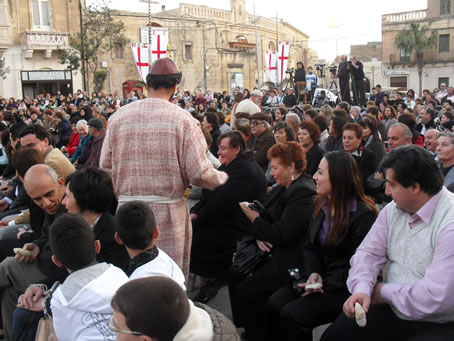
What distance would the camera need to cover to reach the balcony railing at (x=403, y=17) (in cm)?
4181

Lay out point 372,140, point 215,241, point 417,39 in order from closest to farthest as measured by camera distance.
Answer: point 215,241, point 372,140, point 417,39

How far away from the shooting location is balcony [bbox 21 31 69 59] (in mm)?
27125

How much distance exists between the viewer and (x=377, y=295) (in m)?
2.61

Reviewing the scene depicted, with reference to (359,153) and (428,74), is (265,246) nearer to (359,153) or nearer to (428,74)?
(359,153)

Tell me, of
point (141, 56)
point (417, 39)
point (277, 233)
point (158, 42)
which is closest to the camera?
point (277, 233)

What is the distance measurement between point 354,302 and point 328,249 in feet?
1.92

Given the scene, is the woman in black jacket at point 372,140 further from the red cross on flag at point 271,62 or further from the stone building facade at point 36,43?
the stone building facade at point 36,43

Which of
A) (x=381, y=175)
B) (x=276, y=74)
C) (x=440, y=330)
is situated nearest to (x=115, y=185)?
(x=440, y=330)

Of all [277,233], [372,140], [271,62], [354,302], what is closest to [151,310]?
[354,302]

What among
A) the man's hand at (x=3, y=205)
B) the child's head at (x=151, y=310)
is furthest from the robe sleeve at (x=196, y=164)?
the man's hand at (x=3, y=205)

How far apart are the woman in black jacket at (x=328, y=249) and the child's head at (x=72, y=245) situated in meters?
1.28

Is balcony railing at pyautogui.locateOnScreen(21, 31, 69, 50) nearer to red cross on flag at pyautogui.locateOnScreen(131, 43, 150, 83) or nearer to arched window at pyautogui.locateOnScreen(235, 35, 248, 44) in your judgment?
red cross on flag at pyautogui.locateOnScreen(131, 43, 150, 83)

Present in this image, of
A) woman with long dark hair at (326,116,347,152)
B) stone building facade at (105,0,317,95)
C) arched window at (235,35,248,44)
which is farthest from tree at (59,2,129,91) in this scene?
woman with long dark hair at (326,116,347,152)

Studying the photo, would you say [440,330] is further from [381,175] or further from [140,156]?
[381,175]
